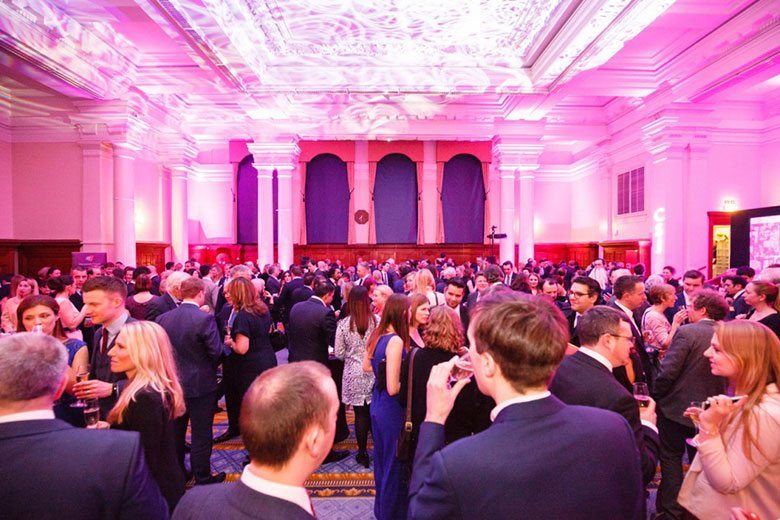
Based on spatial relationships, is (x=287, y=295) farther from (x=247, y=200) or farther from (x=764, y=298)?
(x=247, y=200)

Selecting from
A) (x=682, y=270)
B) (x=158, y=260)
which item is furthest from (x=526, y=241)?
(x=158, y=260)

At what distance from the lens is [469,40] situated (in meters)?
8.55

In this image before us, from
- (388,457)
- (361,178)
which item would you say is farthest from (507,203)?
(388,457)

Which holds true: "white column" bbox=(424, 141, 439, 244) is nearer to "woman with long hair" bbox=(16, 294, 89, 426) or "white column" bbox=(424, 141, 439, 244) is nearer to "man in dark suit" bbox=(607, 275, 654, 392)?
"man in dark suit" bbox=(607, 275, 654, 392)

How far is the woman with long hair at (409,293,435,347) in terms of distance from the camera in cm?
303

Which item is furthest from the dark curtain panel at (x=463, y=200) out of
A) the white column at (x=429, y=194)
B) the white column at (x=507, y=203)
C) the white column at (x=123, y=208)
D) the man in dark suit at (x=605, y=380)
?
the man in dark suit at (x=605, y=380)

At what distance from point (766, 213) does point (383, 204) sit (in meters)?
10.9

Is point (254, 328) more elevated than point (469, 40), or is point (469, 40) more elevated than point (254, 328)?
point (469, 40)

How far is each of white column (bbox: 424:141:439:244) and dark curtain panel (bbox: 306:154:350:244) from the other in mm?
2812

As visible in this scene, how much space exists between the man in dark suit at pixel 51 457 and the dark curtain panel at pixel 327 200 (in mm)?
15248

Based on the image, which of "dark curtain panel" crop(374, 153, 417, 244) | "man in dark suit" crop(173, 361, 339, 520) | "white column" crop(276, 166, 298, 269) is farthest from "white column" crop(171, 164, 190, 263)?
"man in dark suit" crop(173, 361, 339, 520)

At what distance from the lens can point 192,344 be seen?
11.2 feet

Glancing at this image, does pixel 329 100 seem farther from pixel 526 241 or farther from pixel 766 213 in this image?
pixel 766 213

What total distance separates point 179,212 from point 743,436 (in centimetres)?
1432
